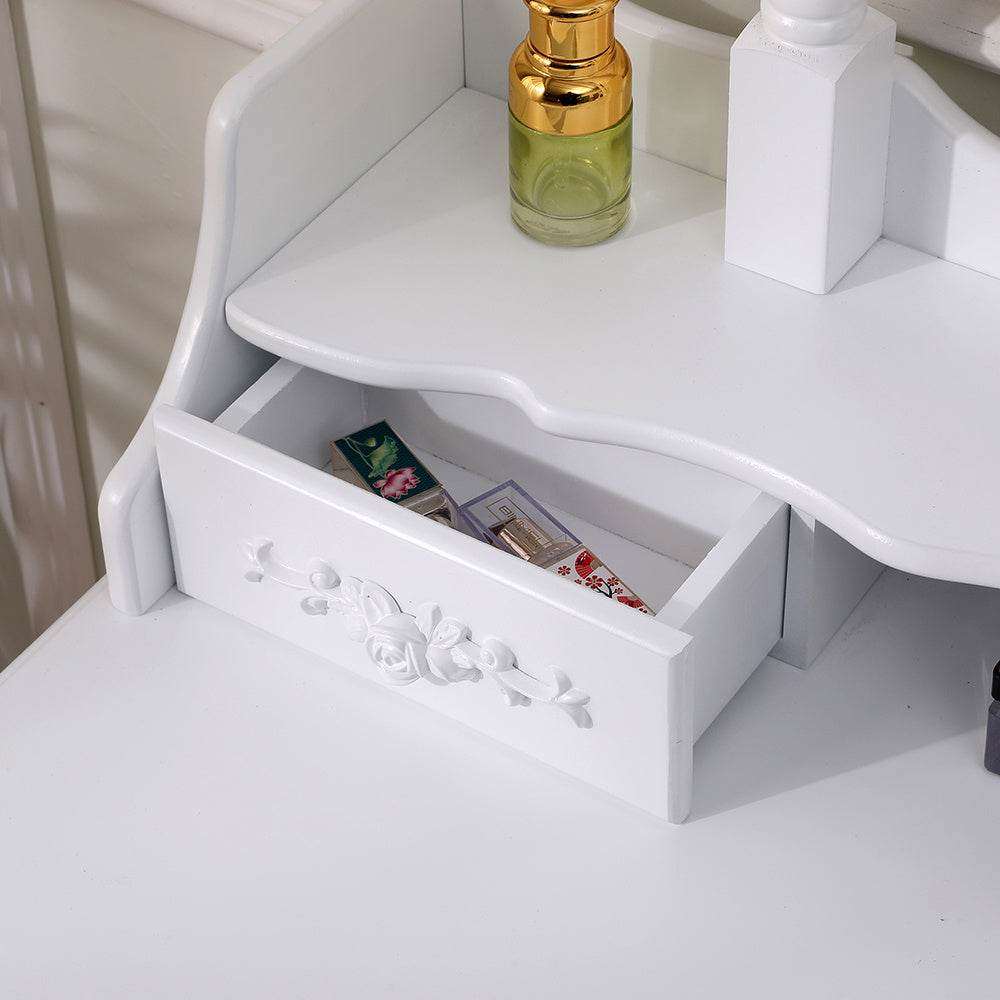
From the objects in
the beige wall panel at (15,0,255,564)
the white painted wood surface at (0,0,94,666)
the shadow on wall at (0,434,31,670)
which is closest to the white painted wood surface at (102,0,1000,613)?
the beige wall panel at (15,0,255,564)

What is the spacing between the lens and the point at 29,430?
167 cm

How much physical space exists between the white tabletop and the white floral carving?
0.05 metres

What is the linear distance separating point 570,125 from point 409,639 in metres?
0.32

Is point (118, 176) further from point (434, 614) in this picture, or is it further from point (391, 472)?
point (434, 614)

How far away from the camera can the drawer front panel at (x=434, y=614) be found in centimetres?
80

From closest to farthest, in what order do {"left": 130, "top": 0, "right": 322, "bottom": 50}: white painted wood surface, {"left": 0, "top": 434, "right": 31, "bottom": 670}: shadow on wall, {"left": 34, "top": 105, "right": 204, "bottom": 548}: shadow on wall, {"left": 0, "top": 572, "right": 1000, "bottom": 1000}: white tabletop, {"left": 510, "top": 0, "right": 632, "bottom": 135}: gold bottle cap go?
1. {"left": 0, "top": 572, "right": 1000, "bottom": 1000}: white tabletop
2. {"left": 510, "top": 0, "right": 632, "bottom": 135}: gold bottle cap
3. {"left": 130, "top": 0, "right": 322, "bottom": 50}: white painted wood surface
4. {"left": 34, "top": 105, "right": 204, "bottom": 548}: shadow on wall
5. {"left": 0, "top": 434, "right": 31, "bottom": 670}: shadow on wall

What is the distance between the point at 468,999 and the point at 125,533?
357 millimetres

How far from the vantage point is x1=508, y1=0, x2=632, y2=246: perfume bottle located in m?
0.90

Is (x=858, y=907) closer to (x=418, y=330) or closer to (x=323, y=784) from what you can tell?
(x=323, y=784)

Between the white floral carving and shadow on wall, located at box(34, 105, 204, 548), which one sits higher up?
the white floral carving

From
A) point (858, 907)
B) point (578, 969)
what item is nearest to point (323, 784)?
point (578, 969)

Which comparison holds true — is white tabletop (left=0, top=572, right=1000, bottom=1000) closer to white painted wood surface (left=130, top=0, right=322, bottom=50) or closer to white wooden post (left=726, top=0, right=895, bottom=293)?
white wooden post (left=726, top=0, right=895, bottom=293)

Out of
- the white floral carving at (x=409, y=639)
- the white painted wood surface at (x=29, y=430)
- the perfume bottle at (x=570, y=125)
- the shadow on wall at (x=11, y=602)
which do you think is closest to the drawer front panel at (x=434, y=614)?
the white floral carving at (x=409, y=639)

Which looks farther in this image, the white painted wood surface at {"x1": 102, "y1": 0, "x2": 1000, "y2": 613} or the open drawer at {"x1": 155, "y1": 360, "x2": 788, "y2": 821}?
the white painted wood surface at {"x1": 102, "y1": 0, "x2": 1000, "y2": 613}
